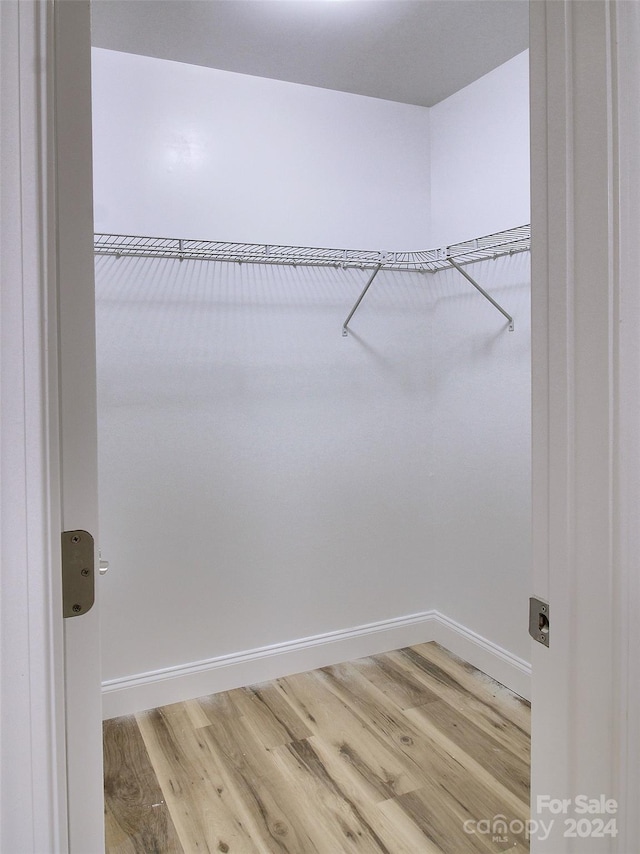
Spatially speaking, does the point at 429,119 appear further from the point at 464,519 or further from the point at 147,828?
the point at 147,828

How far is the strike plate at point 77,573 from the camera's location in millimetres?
667

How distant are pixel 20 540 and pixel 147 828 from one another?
1612 mm

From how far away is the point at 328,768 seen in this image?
208 cm

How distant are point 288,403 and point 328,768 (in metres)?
1.37

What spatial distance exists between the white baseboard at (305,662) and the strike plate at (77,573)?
1.95 meters

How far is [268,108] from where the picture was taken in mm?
2572

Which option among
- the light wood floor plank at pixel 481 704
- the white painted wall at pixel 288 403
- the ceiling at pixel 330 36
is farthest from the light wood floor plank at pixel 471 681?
the ceiling at pixel 330 36

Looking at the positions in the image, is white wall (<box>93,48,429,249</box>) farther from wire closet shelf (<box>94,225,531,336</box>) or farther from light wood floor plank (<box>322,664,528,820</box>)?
light wood floor plank (<box>322,664,528,820</box>)

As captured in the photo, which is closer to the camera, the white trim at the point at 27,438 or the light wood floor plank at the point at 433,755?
the white trim at the point at 27,438

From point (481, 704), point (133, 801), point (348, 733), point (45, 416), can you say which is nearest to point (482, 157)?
point (481, 704)

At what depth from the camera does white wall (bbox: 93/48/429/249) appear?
92.2 inches

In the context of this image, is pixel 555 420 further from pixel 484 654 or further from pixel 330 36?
pixel 484 654

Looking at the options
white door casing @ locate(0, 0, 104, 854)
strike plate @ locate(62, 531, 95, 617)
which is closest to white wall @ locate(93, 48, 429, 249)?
white door casing @ locate(0, 0, 104, 854)

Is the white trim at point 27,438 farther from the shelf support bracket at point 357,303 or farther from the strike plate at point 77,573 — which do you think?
the shelf support bracket at point 357,303
